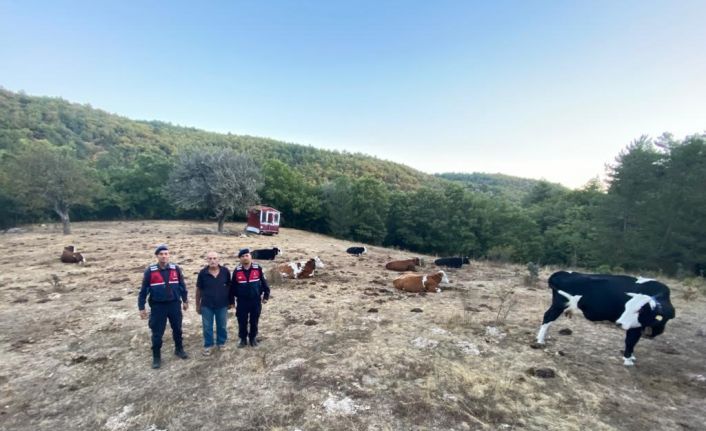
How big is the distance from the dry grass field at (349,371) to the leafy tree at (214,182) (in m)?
17.7

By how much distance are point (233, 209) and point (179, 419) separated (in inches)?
972

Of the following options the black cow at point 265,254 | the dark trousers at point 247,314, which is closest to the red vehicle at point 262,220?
the black cow at point 265,254

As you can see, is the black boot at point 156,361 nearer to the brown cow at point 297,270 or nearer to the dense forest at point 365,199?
the brown cow at point 297,270

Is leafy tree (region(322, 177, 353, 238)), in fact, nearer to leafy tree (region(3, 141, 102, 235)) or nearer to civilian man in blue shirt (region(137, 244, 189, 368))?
leafy tree (region(3, 141, 102, 235))

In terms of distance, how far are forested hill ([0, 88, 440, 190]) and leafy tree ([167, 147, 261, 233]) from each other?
19.3 metres

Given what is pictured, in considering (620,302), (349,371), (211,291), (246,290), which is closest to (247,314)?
(246,290)

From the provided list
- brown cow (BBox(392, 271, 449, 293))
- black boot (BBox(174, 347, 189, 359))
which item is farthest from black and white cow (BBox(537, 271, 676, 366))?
black boot (BBox(174, 347, 189, 359))

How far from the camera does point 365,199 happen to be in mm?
40656

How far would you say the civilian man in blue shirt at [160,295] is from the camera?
17.8ft

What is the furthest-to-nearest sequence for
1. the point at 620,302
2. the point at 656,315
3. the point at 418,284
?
the point at 418,284, the point at 620,302, the point at 656,315

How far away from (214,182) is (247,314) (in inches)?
915

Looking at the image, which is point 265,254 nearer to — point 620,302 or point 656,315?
point 620,302

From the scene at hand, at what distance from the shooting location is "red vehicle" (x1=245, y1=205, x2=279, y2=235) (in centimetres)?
2870

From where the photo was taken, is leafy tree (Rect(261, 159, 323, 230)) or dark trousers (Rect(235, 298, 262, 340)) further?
leafy tree (Rect(261, 159, 323, 230))
